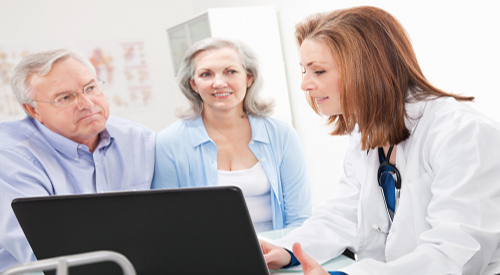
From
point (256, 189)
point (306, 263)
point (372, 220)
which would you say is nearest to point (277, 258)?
point (306, 263)

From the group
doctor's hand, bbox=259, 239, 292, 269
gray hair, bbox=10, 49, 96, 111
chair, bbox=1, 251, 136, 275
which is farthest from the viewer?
gray hair, bbox=10, 49, 96, 111

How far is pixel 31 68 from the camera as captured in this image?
1464mm

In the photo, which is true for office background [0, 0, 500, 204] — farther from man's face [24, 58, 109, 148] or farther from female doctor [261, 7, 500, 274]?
man's face [24, 58, 109, 148]

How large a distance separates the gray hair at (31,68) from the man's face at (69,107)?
0.05 feet

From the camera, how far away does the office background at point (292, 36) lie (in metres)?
2.12

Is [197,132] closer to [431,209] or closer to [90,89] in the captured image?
[90,89]

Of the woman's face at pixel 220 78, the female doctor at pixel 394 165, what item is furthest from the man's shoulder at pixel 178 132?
the female doctor at pixel 394 165

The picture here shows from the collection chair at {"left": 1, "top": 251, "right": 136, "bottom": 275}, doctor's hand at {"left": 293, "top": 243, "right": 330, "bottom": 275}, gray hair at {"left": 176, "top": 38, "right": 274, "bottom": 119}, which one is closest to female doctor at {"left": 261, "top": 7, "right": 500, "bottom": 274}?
doctor's hand at {"left": 293, "top": 243, "right": 330, "bottom": 275}

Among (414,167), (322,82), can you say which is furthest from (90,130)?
(414,167)

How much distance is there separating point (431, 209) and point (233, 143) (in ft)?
3.59

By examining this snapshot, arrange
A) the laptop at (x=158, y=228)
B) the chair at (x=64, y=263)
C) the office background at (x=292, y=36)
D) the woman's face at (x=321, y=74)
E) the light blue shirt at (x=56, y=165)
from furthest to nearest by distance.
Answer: the office background at (x=292, y=36) < the light blue shirt at (x=56, y=165) < the woman's face at (x=321, y=74) < the laptop at (x=158, y=228) < the chair at (x=64, y=263)

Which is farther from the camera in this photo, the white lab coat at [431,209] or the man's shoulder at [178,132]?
the man's shoulder at [178,132]

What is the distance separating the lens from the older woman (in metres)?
1.80

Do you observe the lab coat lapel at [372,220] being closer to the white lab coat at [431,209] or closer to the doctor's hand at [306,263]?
the white lab coat at [431,209]
